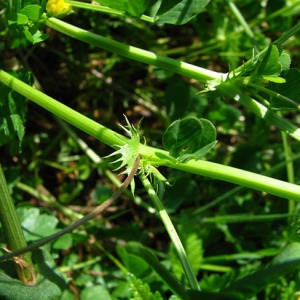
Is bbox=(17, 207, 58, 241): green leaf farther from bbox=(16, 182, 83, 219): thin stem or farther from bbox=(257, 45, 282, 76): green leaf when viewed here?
bbox=(257, 45, 282, 76): green leaf

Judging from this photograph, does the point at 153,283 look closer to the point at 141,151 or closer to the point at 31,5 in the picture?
the point at 141,151

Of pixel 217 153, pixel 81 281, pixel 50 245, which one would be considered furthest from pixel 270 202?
pixel 50 245

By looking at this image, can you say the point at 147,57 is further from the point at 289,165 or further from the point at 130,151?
the point at 289,165

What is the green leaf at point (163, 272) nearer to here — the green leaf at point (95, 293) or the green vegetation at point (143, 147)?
the green vegetation at point (143, 147)

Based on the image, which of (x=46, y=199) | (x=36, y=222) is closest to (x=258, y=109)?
(x=36, y=222)

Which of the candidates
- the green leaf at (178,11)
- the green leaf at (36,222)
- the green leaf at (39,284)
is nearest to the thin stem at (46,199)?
the green leaf at (36,222)
